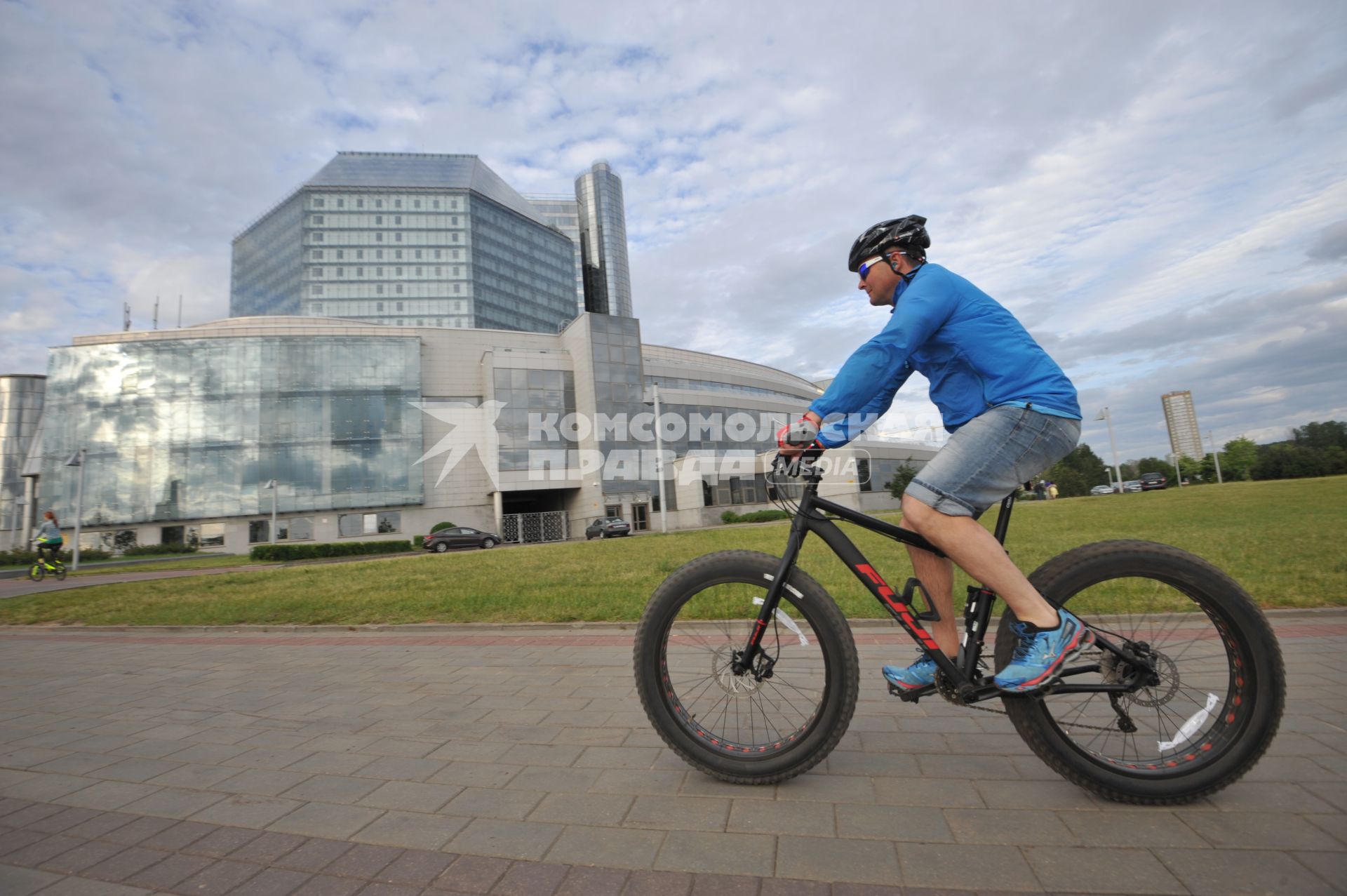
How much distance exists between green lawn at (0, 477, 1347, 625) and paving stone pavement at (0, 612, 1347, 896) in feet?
3.36

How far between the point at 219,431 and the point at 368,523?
12.7 meters

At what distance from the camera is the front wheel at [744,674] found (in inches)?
95.9

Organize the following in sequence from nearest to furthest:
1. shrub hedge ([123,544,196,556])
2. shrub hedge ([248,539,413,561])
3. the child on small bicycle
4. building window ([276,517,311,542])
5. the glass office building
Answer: the child on small bicycle, shrub hedge ([248,539,413,561]), shrub hedge ([123,544,196,556]), building window ([276,517,311,542]), the glass office building

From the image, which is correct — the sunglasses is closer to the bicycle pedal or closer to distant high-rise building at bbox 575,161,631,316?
the bicycle pedal

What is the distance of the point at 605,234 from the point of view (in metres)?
148

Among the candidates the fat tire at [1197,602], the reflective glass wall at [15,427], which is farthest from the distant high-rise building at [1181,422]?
the reflective glass wall at [15,427]

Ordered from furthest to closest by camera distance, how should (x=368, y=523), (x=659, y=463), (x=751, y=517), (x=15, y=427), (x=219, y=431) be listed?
(x=15, y=427) < (x=751, y=517) < (x=368, y=523) < (x=219, y=431) < (x=659, y=463)

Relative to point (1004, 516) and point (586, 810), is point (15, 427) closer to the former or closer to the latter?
point (586, 810)

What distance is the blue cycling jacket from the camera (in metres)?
2.36

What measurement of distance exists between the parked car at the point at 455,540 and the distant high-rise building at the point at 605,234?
114 meters

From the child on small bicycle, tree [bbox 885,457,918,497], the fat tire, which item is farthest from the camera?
tree [bbox 885,457,918,497]

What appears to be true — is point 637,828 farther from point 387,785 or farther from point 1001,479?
point 1001,479

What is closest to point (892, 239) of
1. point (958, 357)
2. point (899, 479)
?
point (958, 357)

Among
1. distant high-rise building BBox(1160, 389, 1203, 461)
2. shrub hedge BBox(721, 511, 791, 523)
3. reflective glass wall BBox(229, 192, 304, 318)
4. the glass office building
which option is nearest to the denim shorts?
shrub hedge BBox(721, 511, 791, 523)
